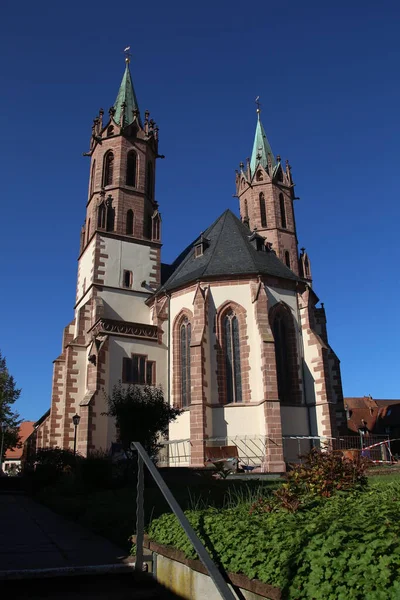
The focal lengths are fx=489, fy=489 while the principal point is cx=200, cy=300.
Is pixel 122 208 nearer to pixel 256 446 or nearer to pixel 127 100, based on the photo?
pixel 127 100

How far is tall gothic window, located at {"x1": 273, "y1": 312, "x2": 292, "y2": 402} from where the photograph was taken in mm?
26406

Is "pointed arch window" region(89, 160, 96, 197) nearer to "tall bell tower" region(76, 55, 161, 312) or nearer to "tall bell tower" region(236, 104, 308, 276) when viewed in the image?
"tall bell tower" region(76, 55, 161, 312)

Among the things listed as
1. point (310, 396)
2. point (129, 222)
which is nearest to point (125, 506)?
point (310, 396)

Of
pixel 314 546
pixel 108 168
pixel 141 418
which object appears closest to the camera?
pixel 314 546

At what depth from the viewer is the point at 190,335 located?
28.1 metres

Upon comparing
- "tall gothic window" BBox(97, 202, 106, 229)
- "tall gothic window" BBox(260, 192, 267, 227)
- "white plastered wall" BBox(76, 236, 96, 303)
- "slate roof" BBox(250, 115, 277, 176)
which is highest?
"slate roof" BBox(250, 115, 277, 176)

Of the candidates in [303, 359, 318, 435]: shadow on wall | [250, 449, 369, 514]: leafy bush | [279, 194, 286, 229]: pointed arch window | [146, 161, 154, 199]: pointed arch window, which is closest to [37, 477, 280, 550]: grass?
[250, 449, 369, 514]: leafy bush

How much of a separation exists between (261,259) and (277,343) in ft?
17.9

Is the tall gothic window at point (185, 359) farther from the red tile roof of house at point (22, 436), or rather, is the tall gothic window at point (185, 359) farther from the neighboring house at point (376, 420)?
the red tile roof of house at point (22, 436)

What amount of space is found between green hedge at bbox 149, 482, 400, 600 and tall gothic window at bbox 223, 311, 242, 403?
18793 millimetres

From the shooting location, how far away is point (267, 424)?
23688mm

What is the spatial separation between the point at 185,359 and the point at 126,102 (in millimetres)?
24097

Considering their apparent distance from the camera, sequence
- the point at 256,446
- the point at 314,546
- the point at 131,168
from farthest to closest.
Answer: the point at 131,168
the point at 256,446
the point at 314,546

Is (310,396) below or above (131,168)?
below
